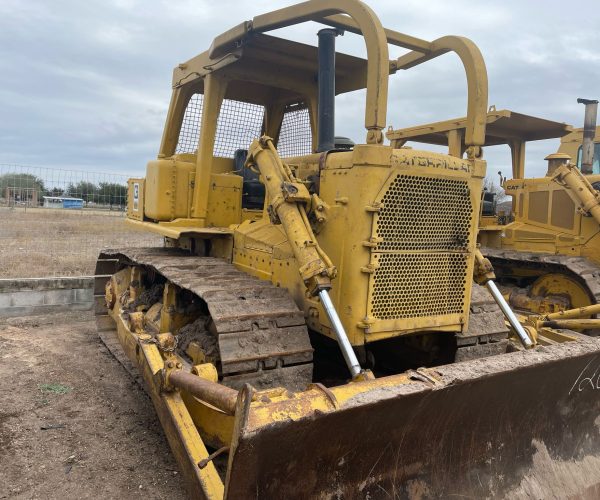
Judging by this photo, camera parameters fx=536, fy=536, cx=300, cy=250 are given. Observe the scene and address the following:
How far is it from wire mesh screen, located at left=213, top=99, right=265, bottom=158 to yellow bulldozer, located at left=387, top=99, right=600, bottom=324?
372 centimetres

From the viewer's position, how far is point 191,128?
5500mm

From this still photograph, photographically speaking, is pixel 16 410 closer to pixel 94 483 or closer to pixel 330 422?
pixel 94 483

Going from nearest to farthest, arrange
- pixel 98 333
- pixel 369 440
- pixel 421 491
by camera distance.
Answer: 1. pixel 369 440
2. pixel 421 491
3. pixel 98 333

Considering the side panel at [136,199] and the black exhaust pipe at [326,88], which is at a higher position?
the black exhaust pipe at [326,88]

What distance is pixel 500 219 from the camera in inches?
387

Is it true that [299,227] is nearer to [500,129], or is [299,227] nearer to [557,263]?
[557,263]

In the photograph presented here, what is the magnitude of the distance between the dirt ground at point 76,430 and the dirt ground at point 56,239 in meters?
3.22

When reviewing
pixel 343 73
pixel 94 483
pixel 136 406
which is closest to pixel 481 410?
pixel 94 483

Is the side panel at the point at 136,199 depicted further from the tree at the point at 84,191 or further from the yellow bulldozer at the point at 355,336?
the tree at the point at 84,191

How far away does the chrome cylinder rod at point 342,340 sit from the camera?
9.31 feet

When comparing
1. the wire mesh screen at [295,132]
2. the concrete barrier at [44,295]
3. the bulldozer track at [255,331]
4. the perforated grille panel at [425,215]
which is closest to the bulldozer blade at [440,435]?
the bulldozer track at [255,331]

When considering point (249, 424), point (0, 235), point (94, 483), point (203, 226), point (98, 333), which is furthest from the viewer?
point (0, 235)

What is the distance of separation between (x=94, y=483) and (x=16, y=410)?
1459 mm

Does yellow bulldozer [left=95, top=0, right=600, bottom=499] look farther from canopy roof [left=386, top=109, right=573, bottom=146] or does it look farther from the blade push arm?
canopy roof [left=386, top=109, right=573, bottom=146]
